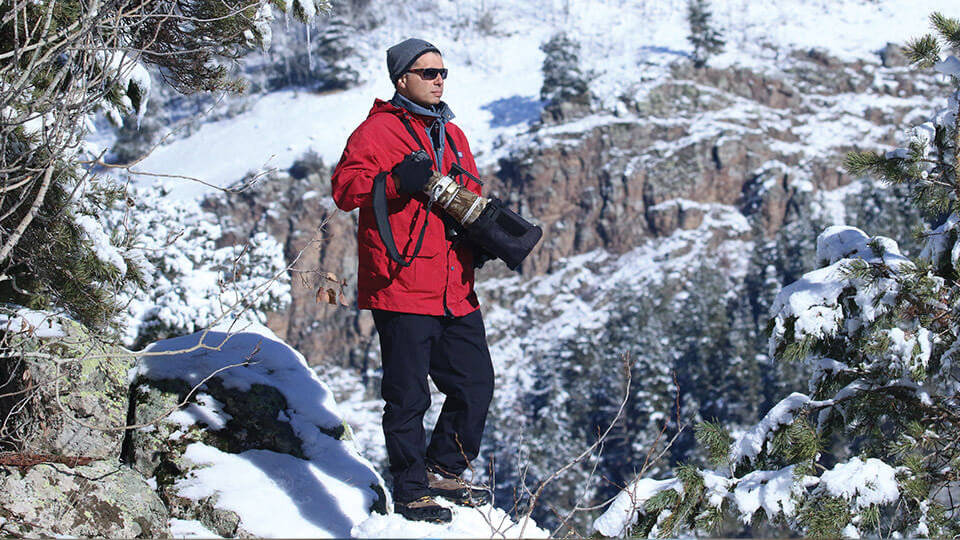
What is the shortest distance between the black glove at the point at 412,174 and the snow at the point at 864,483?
2.13 m

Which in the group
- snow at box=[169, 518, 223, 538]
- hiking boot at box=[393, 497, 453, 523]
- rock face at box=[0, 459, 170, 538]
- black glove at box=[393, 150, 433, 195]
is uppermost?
black glove at box=[393, 150, 433, 195]

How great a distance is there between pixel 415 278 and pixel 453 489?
1.01 m

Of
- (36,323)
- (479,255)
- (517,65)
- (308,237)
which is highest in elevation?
(479,255)

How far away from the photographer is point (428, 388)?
3887 mm

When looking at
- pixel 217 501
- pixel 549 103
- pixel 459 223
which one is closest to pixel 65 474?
pixel 217 501

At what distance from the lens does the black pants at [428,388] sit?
3.71 m

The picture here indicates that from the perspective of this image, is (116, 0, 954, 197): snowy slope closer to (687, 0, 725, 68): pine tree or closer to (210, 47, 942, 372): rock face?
(687, 0, 725, 68): pine tree

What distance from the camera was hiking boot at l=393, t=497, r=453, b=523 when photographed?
356 cm

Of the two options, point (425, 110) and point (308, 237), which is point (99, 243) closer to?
point (425, 110)

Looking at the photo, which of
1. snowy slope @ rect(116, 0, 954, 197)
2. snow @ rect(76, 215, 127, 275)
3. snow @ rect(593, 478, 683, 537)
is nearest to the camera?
snow @ rect(593, 478, 683, 537)

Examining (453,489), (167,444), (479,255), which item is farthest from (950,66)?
(167,444)

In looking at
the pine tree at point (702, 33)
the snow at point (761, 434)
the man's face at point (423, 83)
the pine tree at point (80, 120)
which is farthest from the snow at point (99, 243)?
the pine tree at point (702, 33)

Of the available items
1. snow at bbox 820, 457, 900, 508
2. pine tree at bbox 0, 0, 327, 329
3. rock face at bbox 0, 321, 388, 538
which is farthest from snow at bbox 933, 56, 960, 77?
rock face at bbox 0, 321, 388, 538

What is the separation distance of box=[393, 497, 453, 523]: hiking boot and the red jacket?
77 cm
